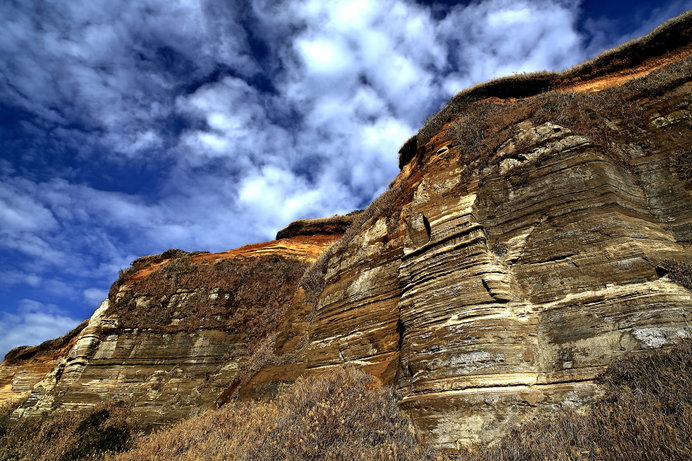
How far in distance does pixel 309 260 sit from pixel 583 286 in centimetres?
2140

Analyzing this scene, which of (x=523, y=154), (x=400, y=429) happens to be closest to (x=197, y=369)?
(x=400, y=429)

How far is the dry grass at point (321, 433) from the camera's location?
6.39m

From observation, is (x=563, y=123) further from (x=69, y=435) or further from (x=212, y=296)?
(x=69, y=435)

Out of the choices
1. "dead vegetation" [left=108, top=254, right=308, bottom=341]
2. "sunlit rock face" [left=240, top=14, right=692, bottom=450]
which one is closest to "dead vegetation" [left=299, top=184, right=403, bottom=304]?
"sunlit rock face" [left=240, top=14, right=692, bottom=450]

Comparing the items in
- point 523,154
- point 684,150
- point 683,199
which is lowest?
point 683,199

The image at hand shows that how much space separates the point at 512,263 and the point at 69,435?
19.0 meters

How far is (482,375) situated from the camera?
708 cm

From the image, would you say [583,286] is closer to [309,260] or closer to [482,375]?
[482,375]

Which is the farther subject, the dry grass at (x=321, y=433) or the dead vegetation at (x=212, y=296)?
the dead vegetation at (x=212, y=296)

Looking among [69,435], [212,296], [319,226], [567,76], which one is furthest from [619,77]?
[69,435]

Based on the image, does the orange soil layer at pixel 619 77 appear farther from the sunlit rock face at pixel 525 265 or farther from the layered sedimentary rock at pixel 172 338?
the layered sedimentary rock at pixel 172 338

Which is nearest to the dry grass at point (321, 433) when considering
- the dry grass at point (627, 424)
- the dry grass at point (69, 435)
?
the dry grass at point (627, 424)

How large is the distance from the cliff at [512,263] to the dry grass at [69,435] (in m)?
1.17

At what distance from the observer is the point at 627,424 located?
4.87 m
